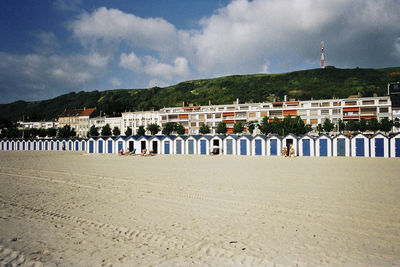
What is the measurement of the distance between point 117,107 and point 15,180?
343 feet

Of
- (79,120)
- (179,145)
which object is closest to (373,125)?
(179,145)

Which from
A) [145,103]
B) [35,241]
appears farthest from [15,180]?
[145,103]

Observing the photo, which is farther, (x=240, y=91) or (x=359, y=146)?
(x=240, y=91)

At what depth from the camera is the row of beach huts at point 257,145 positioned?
26188 millimetres

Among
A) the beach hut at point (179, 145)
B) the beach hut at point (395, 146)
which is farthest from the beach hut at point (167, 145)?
the beach hut at point (395, 146)

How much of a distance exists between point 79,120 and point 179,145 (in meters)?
75.9

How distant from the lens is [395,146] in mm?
25531

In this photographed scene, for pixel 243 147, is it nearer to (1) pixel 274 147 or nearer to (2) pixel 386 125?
(1) pixel 274 147

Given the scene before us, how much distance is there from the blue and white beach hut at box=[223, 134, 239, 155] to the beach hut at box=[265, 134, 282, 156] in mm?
3736

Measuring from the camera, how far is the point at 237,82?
172 meters

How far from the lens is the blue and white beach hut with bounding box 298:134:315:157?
28328 millimetres

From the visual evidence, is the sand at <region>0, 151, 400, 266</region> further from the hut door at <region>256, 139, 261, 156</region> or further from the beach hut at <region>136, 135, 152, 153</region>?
the beach hut at <region>136, 135, 152, 153</region>

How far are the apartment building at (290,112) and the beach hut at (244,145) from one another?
40586mm

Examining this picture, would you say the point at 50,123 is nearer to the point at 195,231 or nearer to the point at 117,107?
the point at 117,107
